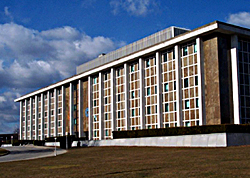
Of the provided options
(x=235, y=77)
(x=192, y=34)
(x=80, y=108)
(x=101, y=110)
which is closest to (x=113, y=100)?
(x=101, y=110)

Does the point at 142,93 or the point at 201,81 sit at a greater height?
the point at 201,81

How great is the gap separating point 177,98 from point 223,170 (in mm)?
33636

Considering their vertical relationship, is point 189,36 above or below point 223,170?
above

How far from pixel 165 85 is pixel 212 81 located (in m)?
9.29

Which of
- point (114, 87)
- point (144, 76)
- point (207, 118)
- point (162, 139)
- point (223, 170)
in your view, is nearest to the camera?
point (223, 170)

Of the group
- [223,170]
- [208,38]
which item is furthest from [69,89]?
[223,170]

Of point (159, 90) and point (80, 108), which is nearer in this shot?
point (159, 90)

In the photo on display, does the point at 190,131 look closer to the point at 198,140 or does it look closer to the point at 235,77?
the point at 198,140

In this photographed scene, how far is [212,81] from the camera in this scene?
141 feet

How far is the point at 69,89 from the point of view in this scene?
77.6 metres

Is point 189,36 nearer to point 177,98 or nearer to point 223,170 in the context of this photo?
point 177,98

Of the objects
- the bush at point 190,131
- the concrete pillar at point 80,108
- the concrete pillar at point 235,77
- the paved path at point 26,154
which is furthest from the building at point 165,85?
the paved path at point 26,154

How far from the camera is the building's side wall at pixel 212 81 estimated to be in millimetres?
41875

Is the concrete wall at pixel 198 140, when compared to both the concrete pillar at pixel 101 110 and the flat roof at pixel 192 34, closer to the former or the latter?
the flat roof at pixel 192 34
